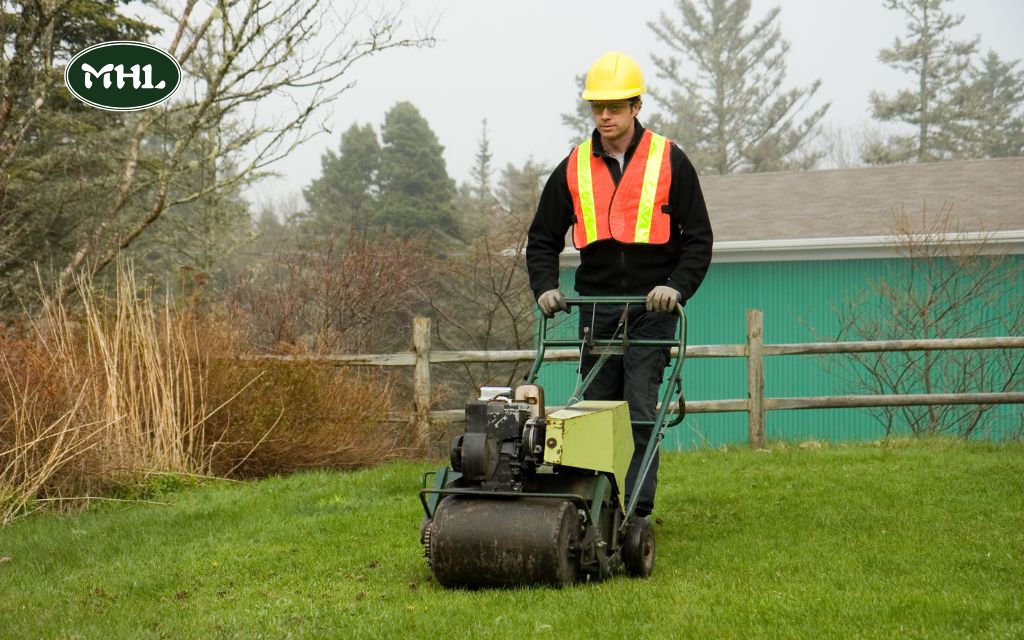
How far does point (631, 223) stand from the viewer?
202 inches

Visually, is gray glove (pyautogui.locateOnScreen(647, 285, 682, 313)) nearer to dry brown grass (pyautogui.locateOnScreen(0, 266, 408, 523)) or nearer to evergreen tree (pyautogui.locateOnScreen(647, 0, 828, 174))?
dry brown grass (pyautogui.locateOnScreen(0, 266, 408, 523))

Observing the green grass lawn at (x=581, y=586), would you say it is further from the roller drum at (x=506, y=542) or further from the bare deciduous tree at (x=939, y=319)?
the bare deciduous tree at (x=939, y=319)

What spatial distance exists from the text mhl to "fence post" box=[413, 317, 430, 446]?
2.82 meters

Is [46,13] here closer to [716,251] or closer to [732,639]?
[732,639]

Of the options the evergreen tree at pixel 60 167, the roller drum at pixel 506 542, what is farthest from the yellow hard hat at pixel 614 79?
the evergreen tree at pixel 60 167

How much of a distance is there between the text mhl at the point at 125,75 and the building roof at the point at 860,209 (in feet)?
23.8

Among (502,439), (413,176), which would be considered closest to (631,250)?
(502,439)

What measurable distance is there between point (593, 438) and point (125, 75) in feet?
19.5

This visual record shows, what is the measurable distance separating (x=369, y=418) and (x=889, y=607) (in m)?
5.98

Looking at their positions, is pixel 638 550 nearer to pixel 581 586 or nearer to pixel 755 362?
pixel 581 586

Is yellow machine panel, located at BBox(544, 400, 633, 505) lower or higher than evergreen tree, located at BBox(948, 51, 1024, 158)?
lower

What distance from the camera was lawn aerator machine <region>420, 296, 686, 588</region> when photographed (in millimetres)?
4316

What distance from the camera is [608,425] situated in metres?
4.55

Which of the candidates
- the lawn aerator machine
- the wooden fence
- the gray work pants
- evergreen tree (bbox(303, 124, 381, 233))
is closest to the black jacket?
the gray work pants
